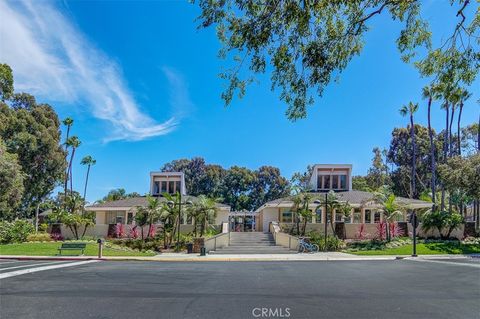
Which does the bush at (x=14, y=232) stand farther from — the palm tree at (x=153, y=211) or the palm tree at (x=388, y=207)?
the palm tree at (x=388, y=207)

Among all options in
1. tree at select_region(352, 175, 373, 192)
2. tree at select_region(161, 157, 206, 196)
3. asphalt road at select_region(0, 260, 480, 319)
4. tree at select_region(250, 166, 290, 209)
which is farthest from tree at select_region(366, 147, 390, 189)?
asphalt road at select_region(0, 260, 480, 319)

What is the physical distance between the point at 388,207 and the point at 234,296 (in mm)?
26045

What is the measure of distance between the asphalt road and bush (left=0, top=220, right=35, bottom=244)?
73.8 ft

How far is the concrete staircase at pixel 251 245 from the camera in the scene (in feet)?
106

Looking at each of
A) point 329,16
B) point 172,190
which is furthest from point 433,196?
point 329,16

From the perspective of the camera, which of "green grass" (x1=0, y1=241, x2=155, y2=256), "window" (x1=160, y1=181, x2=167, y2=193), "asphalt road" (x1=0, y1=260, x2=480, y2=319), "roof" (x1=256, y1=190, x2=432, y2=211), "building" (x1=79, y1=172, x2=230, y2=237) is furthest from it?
"window" (x1=160, y1=181, x2=167, y2=193)

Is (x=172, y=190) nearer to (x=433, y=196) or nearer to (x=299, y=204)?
(x=299, y=204)

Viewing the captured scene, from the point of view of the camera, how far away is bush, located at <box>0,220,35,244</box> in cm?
3478

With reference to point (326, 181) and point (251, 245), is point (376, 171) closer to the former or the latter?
point (326, 181)

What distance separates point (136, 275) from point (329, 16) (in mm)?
10915

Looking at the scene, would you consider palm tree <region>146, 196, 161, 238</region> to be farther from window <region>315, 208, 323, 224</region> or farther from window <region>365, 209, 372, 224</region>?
window <region>365, 209, 372, 224</region>

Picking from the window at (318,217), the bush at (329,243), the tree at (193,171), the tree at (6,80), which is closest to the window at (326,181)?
the window at (318,217)

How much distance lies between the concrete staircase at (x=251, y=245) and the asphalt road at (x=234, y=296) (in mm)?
16872

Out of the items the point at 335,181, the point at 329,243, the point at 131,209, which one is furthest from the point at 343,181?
the point at 131,209
